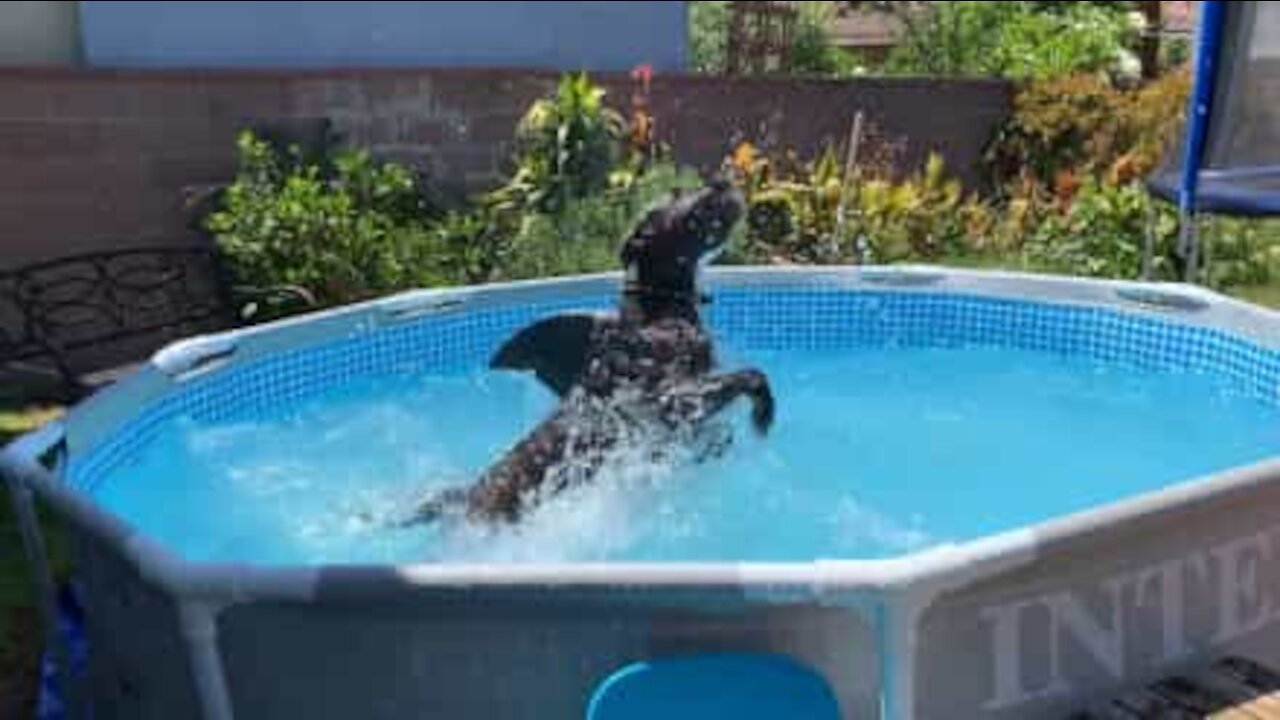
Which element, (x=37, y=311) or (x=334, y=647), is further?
(x=37, y=311)

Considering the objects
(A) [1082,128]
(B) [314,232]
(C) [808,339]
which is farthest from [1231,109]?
(B) [314,232]

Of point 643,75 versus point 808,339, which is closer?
point 808,339

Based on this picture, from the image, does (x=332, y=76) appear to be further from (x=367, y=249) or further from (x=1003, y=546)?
(x=1003, y=546)

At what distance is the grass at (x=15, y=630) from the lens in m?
4.31

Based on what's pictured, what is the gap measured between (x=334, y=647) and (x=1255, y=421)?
4311 millimetres

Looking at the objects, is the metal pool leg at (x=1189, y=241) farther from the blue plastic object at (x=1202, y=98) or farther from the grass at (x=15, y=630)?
the grass at (x=15, y=630)

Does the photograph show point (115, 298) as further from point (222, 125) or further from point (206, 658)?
point (206, 658)

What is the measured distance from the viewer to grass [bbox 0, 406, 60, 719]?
4309mm

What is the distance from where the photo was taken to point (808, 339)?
316 inches

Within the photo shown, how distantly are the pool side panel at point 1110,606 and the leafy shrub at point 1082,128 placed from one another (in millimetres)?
7360

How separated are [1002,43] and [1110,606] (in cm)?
1119

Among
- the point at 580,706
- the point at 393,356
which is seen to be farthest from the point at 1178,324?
the point at 580,706

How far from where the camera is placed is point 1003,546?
10.7 ft

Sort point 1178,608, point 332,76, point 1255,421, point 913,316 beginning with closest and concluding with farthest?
point 1178,608 → point 1255,421 → point 913,316 → point 332,76
